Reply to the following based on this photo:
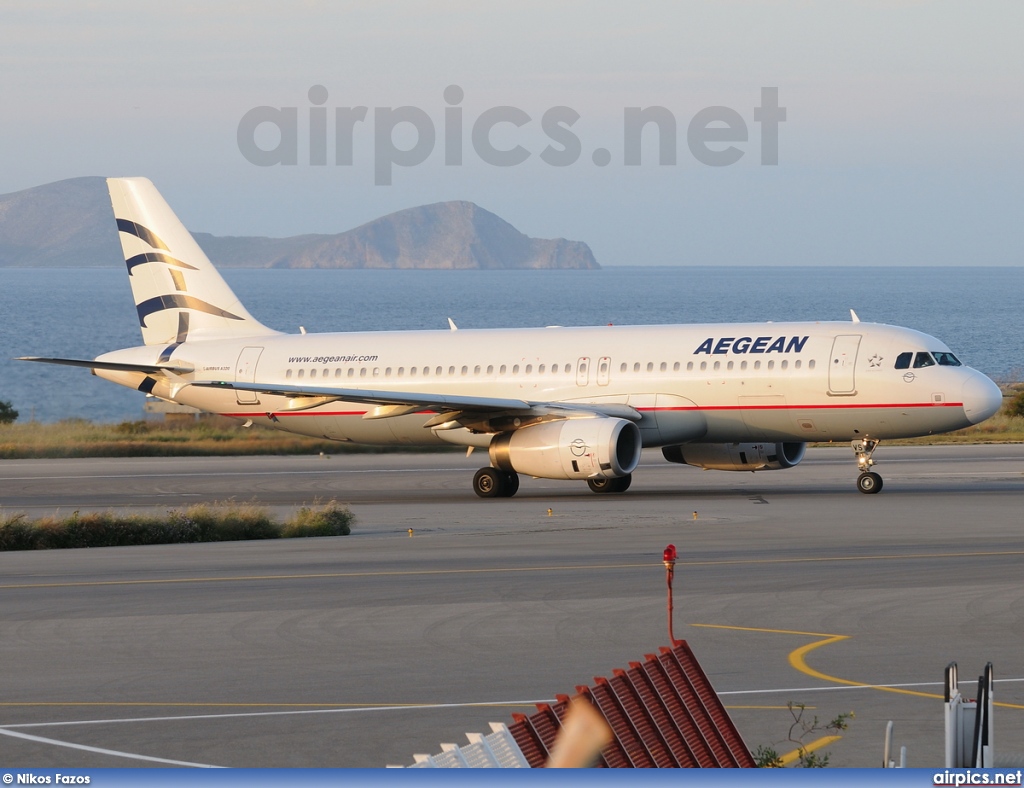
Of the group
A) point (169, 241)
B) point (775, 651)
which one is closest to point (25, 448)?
point (169, 241)

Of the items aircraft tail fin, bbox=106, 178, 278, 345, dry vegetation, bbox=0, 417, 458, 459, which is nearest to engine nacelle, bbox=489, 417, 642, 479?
aircraft tail fin, bbox=106, 178, 278, 345

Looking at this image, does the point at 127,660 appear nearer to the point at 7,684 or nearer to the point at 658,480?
the point at 7,684

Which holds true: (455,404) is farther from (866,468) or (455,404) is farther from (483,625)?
(483,625)

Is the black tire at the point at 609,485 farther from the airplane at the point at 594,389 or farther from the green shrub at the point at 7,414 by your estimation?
the green shrub at the point at 7,414

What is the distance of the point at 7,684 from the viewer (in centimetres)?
1438

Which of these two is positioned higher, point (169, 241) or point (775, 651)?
point (169, 241)

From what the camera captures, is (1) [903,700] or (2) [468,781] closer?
(2) [468,781]

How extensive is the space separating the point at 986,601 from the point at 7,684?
37.4 feet

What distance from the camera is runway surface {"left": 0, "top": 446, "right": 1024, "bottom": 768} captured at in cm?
1230

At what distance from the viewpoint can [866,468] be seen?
35438 mm

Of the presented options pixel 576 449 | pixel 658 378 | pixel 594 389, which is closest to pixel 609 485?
pixel 594 389

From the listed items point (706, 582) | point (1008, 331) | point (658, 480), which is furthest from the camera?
point (1008, 331)

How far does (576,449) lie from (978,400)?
8949 mm

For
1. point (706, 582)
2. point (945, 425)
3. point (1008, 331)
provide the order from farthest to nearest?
point (1008, 331) → point (945, 425) → point (706, 582)
